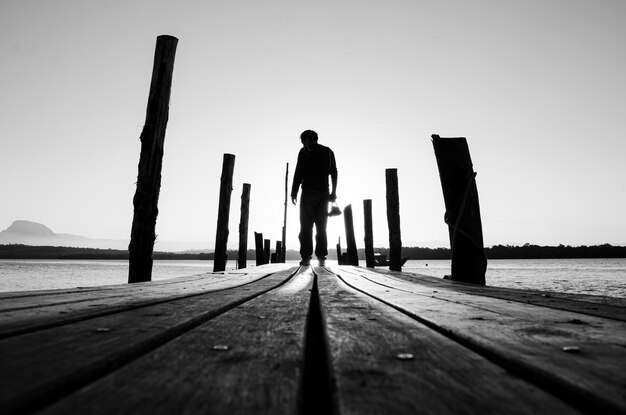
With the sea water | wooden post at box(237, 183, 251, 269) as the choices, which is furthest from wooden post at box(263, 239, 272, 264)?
wooden post at box(237, 183, 251, 269)

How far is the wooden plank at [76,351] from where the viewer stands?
576 mm

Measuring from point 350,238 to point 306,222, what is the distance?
5.20m

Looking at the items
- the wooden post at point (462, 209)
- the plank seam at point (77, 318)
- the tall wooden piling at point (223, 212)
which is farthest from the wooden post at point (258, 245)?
the plank seam at point (77, 318)

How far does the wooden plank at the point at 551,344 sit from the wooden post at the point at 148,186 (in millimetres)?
3530

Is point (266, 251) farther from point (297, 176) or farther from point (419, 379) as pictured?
point (419, 379)

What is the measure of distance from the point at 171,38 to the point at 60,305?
4043mm

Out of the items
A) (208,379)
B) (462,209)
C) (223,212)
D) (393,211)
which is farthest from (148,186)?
(393,211)

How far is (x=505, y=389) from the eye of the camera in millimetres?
609

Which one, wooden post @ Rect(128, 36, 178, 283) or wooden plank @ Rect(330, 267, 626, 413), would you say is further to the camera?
wooden post @ Rect(128, 36, 178, 283)

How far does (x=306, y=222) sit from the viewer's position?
7.48 metres

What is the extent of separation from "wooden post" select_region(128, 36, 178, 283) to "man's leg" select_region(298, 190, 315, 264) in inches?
130

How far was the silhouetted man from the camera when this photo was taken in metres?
7.33

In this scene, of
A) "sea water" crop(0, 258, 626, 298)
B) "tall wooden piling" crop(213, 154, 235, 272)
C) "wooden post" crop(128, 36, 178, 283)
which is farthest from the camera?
"sea water" crop(0, 258, 626, 298)

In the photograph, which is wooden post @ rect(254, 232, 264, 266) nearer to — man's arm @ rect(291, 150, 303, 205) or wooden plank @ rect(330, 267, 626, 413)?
man's arm @ rect(291, 150, 303, 205)
